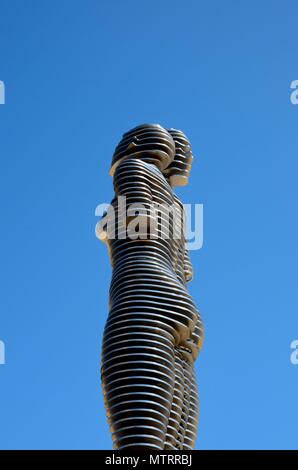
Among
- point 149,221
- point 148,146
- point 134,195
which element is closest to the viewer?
point 149,221

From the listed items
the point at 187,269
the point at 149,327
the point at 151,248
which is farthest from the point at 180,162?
the point at 149,327

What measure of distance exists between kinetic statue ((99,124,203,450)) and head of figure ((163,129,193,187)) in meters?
1.50

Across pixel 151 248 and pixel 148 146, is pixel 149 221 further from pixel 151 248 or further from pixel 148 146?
pixel 148 146

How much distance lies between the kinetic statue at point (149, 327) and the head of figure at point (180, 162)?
59.0 inches

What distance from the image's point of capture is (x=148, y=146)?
2939 centimetres

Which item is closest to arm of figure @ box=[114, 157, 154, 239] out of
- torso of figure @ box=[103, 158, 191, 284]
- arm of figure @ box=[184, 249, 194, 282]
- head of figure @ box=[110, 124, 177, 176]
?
torso of figure @ box=[103, 158, 191, 284]

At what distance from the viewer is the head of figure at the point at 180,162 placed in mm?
29984

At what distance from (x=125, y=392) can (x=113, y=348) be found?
1432mm

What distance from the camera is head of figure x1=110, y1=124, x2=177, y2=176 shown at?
2930cm

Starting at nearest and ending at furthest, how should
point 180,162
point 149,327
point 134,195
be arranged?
point 149,327, point 134,195, point 180,162

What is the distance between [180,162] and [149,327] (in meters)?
9.16

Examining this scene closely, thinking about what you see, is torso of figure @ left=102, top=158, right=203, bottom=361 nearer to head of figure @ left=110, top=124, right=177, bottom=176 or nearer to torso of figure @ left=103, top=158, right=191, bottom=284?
torso of figure @ left=103, top=158, right=191, bottom=284

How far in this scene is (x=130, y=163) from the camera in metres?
27.4
